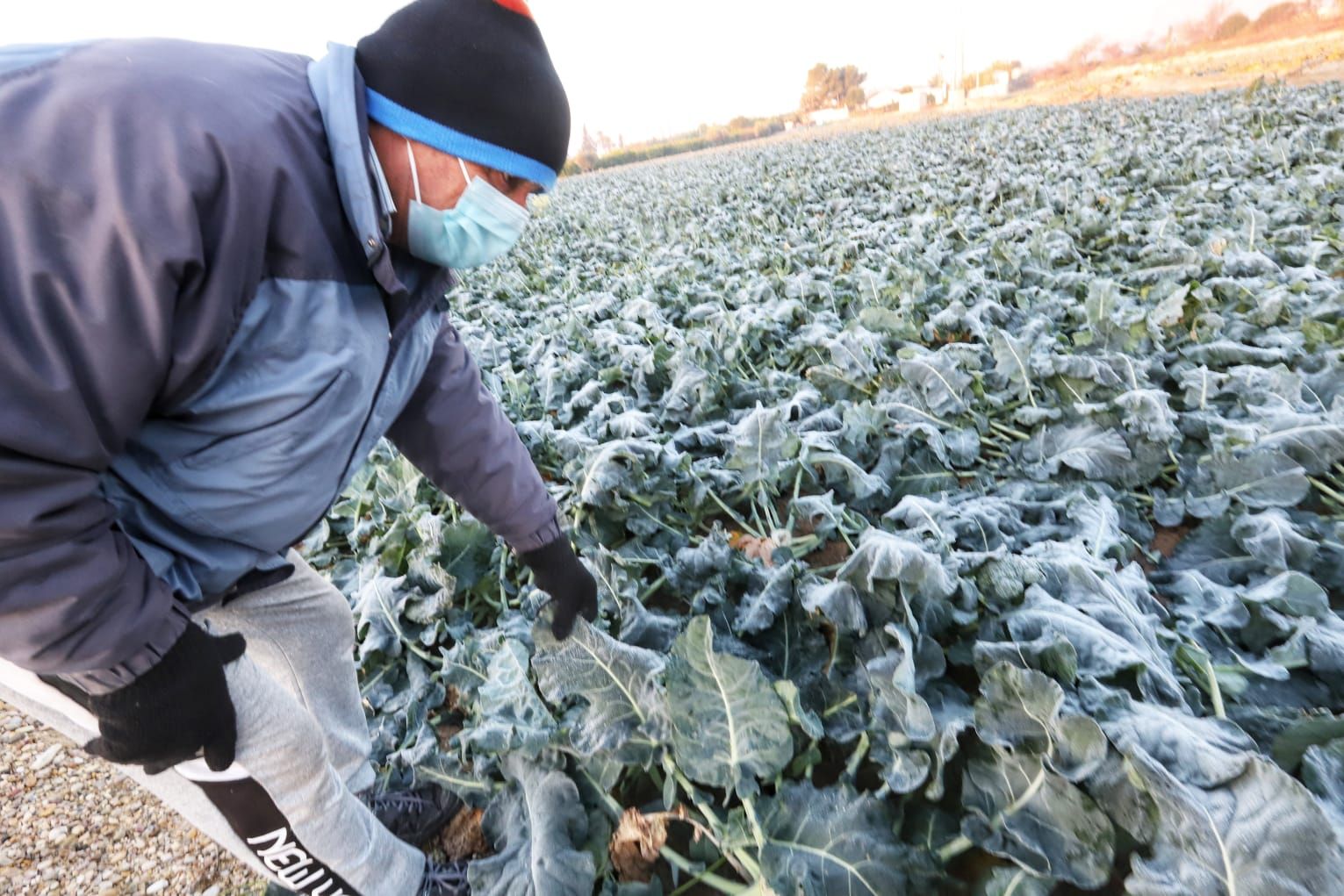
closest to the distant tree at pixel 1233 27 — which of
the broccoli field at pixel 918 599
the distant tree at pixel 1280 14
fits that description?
the distant tree at pixel 1280 14

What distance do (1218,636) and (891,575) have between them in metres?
0.98

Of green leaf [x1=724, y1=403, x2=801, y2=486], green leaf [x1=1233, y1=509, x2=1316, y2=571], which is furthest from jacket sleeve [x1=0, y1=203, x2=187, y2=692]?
green leaf [x1=1233, y1=509, x2=1316, y2=571]

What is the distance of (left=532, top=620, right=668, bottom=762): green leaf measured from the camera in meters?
1.65

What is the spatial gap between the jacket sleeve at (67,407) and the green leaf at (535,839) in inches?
37.6

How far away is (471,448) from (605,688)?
2.35 feet

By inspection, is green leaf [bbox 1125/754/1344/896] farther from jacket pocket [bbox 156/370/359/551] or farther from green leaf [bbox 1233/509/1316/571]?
jacket pocket [bbox 156/370/359/551]

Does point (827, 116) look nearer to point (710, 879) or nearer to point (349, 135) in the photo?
point (349, 135)

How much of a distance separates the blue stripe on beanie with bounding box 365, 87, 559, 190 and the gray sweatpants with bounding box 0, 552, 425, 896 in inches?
41.8

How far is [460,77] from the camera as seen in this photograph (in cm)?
123

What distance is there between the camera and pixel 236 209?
103 centimetres

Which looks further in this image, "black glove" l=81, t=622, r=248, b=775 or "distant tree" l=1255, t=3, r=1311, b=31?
"distant tree" l=1255, t=3, r=1311, b=31

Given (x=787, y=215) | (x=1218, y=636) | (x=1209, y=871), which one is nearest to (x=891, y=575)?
(x=1209, y=871)

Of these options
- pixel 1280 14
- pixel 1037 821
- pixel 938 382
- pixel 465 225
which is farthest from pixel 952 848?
pixel 1280 14

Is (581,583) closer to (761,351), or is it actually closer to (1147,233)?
(761,351)
